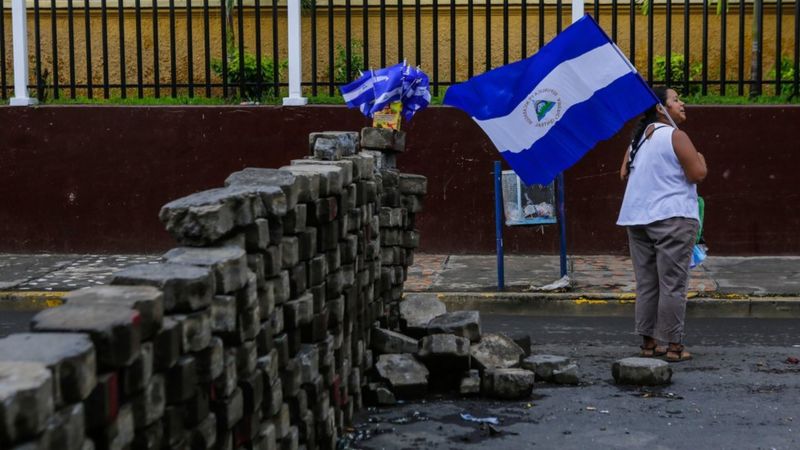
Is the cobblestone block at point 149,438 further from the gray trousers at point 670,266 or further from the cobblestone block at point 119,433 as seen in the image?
the gray trousers at point 670,266

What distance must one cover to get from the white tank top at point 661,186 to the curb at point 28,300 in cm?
535

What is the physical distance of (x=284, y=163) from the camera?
14266mm

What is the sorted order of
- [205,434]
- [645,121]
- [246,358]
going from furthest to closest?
1. [645,121]
2. [246,358]
3. [205,434]

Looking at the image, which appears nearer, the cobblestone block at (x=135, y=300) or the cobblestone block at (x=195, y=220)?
the cobblestone block at (x=135, y=300)

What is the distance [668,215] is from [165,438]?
564 cm

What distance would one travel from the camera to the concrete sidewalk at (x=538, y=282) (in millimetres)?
11656

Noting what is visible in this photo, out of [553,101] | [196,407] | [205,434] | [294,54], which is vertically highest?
[294,54]

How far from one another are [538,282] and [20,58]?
20.0 ft

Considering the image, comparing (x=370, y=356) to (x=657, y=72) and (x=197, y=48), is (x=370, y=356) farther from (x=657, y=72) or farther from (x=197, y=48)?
(x=197, y=48)

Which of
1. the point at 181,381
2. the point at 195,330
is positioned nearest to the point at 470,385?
the point at 195,330

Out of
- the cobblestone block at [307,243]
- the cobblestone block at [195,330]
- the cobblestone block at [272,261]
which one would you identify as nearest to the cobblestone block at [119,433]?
the cobblestone block at [195,330]

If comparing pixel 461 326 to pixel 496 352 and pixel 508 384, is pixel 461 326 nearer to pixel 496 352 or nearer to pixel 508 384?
pixel 496 352

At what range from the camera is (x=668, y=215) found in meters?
9.08

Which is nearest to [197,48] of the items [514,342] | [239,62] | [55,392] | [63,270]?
[239,62]
